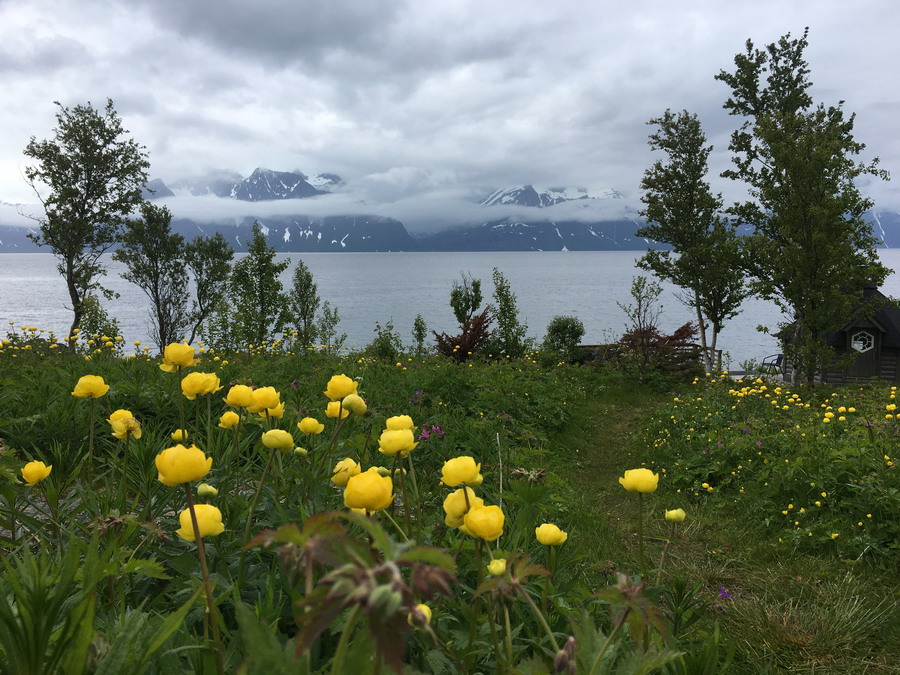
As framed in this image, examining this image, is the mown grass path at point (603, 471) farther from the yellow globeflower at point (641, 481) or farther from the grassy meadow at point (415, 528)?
the yellow globeflower at point (641, 481)

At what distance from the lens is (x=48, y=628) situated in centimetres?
99

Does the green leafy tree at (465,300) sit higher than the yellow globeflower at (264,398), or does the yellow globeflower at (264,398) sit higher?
the yellow globeflower at (264,398)

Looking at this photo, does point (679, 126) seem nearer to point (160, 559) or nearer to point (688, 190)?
point (688, 190)

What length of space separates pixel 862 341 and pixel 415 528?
77.8 feet

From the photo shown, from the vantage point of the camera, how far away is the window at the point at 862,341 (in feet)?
62.7

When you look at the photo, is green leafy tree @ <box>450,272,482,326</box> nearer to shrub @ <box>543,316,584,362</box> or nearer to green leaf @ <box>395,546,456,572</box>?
shrub @ <box>543,316,584,362</box>

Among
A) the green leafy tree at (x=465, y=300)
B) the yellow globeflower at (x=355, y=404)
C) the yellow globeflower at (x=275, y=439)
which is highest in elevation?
the yellow globeflower at (x=355, y=404)

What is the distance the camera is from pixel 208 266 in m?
33.0

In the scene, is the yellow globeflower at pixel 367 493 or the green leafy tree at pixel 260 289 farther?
the green leafy tree at pixel 260 289

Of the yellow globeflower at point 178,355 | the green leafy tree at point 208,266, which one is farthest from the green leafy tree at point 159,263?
the yellow globeflower at point 178,355

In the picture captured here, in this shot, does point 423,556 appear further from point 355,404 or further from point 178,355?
point 178,355

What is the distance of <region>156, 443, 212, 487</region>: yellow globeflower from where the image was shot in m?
1.05

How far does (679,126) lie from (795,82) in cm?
383

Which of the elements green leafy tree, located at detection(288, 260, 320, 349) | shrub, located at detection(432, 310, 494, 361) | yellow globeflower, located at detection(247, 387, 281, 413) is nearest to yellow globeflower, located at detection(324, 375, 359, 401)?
yellow globeflower, located at detection(247, 387, 281, 413)
